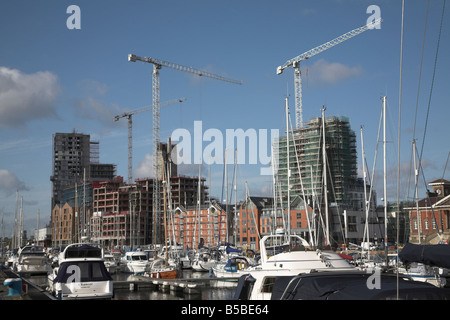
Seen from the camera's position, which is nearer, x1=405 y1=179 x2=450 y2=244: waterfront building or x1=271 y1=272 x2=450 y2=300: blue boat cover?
x1=271 y1=272 x2=450 y2=300: blue boat cover

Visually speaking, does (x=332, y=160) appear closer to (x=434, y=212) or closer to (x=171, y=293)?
(x=434, y=212)

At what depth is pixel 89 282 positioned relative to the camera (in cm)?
2392

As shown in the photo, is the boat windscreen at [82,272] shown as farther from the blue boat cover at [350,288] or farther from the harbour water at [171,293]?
the harbour water at [171,293]

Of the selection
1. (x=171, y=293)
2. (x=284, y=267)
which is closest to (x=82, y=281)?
(x=284, y=267)

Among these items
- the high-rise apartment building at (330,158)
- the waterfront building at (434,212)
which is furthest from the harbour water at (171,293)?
the high-rise apartment building at (330,158)

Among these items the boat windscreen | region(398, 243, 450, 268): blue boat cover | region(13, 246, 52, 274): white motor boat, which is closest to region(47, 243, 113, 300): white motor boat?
the boat windscreen

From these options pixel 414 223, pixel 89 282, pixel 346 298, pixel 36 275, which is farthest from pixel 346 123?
pixel 346 298

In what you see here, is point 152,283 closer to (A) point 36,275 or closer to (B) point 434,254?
(A) point 36,275

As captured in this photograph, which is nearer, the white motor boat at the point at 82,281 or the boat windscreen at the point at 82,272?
the white motor boat at the point at 82,281

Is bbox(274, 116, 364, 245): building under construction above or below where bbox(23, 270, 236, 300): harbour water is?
above

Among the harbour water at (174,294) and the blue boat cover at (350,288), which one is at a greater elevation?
the blue boat cover at (350,288)

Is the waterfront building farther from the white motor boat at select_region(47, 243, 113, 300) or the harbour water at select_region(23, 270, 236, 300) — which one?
the white motor boat at select_region(47, 243, 113, 300)

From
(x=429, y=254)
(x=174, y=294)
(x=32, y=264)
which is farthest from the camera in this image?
(x=32, y=264)
